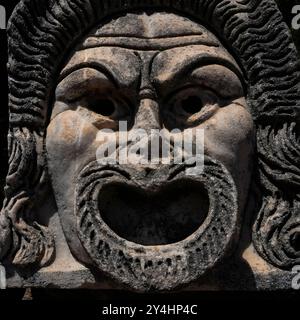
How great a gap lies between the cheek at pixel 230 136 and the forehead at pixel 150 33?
0.34 m

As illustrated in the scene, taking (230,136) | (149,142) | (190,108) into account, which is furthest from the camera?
(190,108)

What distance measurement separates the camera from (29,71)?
3150mm

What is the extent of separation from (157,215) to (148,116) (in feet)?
1.35

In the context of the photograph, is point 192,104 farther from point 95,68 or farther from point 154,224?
point 154,224

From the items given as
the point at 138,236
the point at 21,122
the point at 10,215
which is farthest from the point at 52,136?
the point at 138,236

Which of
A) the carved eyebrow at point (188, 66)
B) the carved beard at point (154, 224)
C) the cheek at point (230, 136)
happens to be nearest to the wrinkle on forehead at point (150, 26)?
the carved eyebrow at point (188, 66)

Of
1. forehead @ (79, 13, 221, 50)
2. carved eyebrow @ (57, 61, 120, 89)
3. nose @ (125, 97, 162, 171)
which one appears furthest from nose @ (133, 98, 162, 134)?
forehead @ (79, 13, 221, 50)

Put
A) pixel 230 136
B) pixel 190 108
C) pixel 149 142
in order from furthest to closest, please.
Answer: pixel 190 108, pixel 230 136, pixel 149 142

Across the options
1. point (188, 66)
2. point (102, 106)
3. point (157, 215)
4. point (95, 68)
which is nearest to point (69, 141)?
point (102, 106)

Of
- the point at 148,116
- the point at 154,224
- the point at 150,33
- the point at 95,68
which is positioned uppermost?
the point at 150,33

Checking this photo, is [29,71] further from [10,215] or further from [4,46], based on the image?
[4,46]

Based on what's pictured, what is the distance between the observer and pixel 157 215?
2.99 meters

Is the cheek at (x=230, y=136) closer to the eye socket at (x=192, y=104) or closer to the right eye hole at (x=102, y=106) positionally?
the eye socket at (x=192, y=104)
